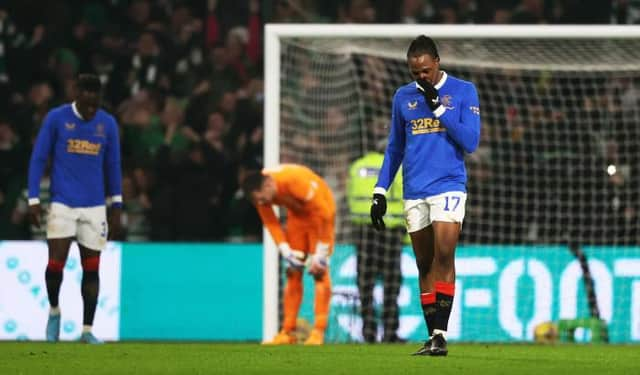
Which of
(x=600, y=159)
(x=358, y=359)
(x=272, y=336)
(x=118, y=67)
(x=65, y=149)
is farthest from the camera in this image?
(x=118, y=67)

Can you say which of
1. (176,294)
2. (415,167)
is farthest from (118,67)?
(415,167)

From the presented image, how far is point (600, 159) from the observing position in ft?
50.0

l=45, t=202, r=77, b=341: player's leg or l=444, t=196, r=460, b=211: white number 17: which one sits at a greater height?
l=444, t=196, r=460, b=211: white number 17

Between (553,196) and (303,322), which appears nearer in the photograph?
(303,322)

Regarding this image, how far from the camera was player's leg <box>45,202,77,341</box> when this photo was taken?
1131cm

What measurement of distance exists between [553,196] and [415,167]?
21.9 ft

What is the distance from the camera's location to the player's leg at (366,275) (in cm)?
1428

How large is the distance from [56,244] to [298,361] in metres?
3.31

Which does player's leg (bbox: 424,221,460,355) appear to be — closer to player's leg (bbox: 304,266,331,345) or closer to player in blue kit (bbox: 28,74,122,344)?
player in blue kit (bbox: 28,74,122,344)

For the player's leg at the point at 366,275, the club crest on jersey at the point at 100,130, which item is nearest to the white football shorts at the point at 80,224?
the club crest on jersey at the point at 100,130

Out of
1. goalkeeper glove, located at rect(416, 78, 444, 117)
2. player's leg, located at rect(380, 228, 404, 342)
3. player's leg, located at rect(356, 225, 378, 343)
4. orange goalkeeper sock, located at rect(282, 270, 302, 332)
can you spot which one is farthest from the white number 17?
player's leg, located at rect(356, 225, 378, 343)

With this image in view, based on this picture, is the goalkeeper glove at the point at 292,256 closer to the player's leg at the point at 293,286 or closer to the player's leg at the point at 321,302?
the player's leg at the point at 293,286

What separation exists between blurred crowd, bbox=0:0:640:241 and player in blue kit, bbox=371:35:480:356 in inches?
255

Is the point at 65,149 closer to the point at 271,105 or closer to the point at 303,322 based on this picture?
the point at 271,105
